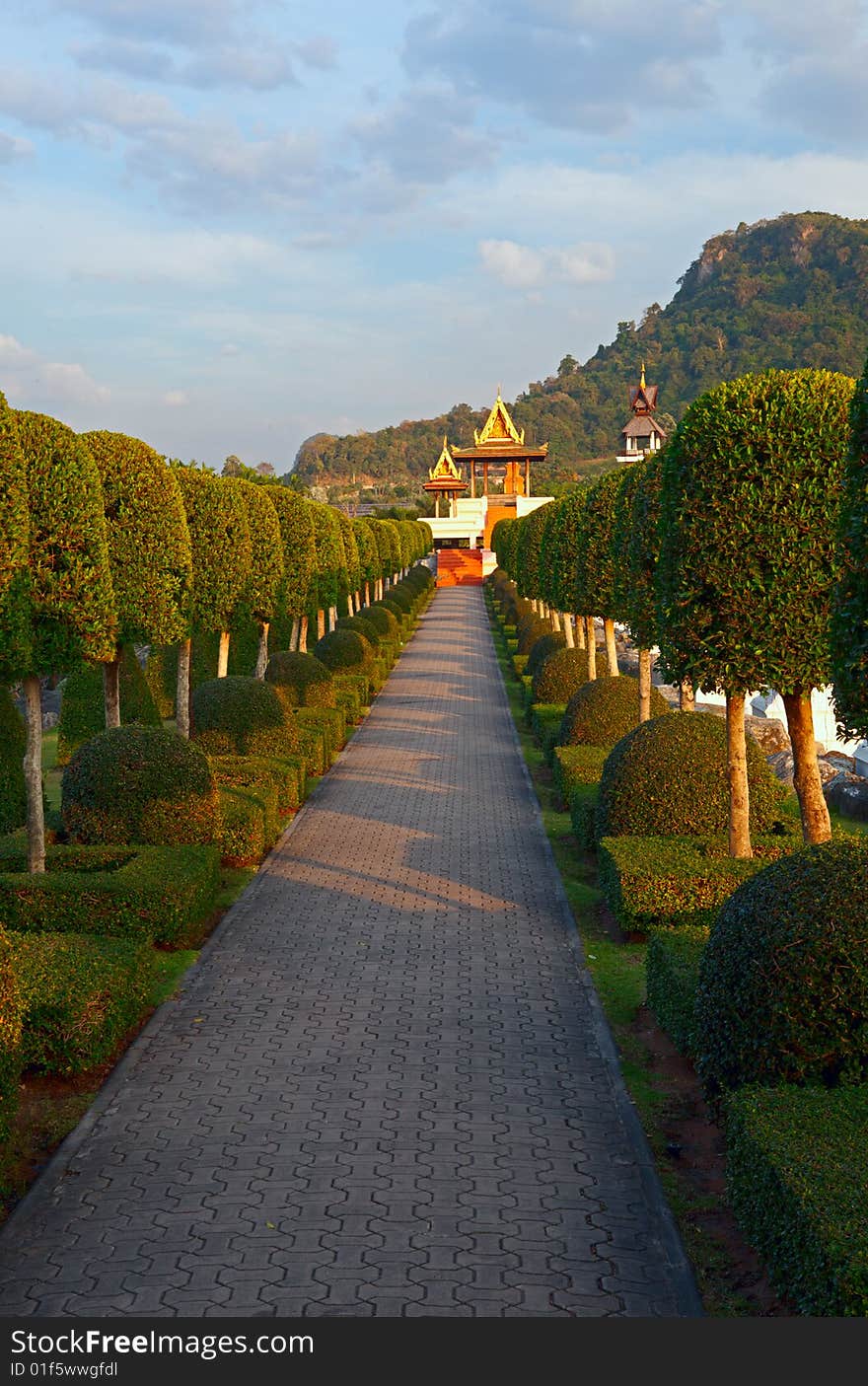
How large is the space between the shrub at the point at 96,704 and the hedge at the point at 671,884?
11.9m

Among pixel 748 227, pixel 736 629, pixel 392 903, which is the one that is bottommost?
pixel 392 903

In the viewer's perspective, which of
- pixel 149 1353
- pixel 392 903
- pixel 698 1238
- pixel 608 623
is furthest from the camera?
pixel 608 623

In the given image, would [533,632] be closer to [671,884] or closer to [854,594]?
[671,884]

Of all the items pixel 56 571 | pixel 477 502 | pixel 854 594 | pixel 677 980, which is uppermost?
pixel 477 502

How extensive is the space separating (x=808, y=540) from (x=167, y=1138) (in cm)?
628

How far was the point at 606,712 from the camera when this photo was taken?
17.6 metres

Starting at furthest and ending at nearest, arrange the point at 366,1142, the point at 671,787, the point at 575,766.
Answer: the point at 575,766 < the point at 671,787 < the point at 366,1142

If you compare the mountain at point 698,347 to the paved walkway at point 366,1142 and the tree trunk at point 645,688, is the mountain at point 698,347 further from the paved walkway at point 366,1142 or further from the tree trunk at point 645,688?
the paved walkway at point 366,1142

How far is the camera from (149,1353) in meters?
4.53

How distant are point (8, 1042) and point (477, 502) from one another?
289 ft

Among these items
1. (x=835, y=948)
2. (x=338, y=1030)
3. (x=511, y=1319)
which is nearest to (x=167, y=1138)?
(x=338, y=1030)

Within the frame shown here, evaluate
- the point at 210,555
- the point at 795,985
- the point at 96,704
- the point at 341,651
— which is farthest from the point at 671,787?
the point at 341,651

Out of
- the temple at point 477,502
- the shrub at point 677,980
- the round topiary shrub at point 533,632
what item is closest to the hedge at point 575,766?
the shrub at point 677,980

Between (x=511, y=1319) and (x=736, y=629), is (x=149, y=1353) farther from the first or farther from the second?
(x=736, y=629)
